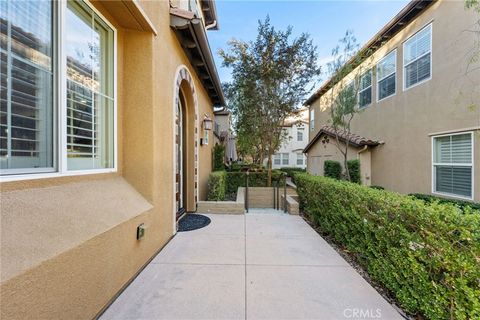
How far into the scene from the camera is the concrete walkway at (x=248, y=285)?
2586 millimetres

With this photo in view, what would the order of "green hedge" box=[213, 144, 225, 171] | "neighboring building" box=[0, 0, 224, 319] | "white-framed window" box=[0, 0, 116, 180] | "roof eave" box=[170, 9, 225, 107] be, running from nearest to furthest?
"neighboring building" box=[0, 0, 224, 319]
"white-framed window" box=[0, 0, 116, 180]
"roof eave" box=[170, 9, 225, 107]
"green hedge" box=[213, 144, 225, 171]

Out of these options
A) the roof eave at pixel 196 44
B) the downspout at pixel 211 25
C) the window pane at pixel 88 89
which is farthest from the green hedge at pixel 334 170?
the window pane at pixel 88 89

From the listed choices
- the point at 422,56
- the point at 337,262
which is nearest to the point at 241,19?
the point at 422,56

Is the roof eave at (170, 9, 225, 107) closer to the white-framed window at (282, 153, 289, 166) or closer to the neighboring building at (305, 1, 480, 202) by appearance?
the neighboring building at (305, 1, 480, 202)

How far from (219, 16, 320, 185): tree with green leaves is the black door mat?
248 inches

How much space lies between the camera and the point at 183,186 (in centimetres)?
703

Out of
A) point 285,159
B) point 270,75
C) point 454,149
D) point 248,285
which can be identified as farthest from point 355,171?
point 285,159

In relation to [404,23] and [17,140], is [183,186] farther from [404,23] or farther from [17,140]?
[404,23]

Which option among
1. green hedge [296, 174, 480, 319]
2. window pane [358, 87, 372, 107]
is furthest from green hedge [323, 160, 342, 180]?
green hedge [296, 174, 480, 319]

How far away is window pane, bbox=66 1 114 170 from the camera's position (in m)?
2.71

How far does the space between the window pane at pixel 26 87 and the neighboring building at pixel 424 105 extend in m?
8.69
